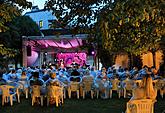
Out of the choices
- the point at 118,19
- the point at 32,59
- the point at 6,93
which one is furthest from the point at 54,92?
the point at 32,59

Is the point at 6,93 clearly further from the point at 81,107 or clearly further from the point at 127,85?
the point at 127,85

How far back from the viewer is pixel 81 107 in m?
17.3

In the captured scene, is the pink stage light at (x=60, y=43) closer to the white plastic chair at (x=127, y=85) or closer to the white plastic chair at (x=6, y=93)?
the white plastic chair at (x=127, y=85)

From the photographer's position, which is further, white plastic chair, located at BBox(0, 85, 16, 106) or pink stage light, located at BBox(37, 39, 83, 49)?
pink stage light, located at BBox(37, 39, 83, 49)

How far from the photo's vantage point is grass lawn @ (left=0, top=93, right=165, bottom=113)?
53.4 feet

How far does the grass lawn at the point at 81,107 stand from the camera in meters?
16.3

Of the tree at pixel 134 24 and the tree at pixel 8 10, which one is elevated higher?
the tree at pixel 8 10

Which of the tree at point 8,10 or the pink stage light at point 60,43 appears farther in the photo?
the pink stage light at point 60,43

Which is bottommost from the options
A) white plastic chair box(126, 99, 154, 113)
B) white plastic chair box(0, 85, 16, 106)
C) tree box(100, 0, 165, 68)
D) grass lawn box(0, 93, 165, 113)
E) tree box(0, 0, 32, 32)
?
Answer: grass lawn box(0, 93, 165, 113)

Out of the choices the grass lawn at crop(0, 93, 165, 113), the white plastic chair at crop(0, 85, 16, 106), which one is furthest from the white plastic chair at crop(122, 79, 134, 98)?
the white plastic chair at crop(0, 85, 16, 106)

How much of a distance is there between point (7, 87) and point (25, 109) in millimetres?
1633

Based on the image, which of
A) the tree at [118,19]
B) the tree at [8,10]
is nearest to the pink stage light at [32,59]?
the tree at [8,10]

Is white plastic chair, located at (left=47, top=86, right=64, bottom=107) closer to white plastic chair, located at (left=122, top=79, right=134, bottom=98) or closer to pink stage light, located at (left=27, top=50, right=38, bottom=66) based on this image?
white plastic chair, located at (left=122, top=79, right=134, bottom=98)

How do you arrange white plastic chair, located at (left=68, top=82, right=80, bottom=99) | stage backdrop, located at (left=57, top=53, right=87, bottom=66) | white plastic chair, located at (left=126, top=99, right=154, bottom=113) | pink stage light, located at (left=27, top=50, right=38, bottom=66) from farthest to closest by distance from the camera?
stage backdrop, located at (left=57, top=53, right=87, bottom=66) → pink stage light, located at (left=27, top=50, right=38, bottom=66) → white plastic chair, located at (left=68, top=82, right=80, bottom=99) → white plastic chair, located at (left=126, top=99, right=154, bottom=113)
